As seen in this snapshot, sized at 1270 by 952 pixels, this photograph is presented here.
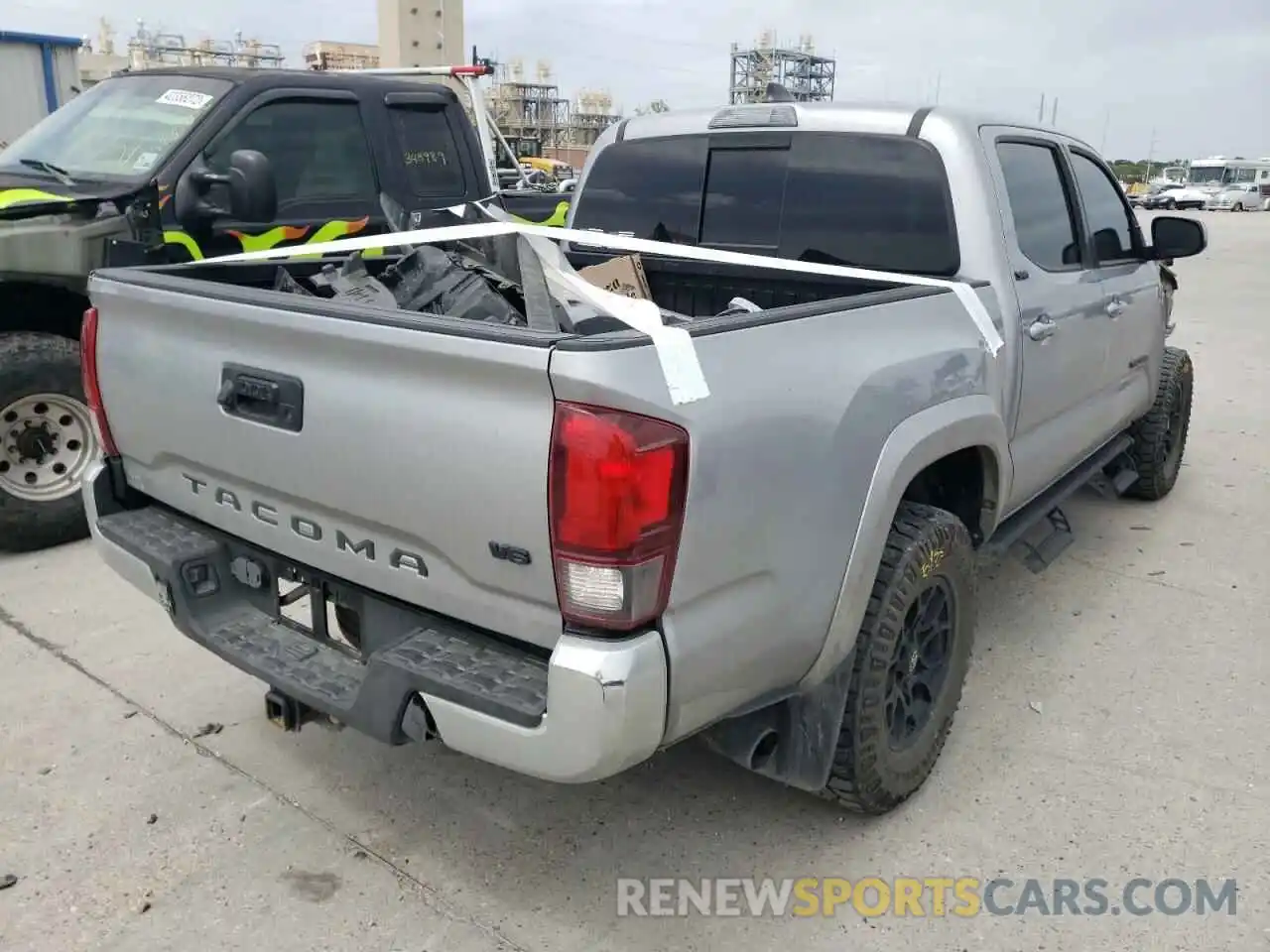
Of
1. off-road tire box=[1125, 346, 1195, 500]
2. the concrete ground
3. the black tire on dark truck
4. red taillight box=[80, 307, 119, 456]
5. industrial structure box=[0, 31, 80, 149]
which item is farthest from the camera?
industrial structure box=[0, 31, 80, 149]

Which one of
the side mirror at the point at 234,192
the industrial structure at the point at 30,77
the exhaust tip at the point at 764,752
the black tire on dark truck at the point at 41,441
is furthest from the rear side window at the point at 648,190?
the industrial structure at the point at 30,77

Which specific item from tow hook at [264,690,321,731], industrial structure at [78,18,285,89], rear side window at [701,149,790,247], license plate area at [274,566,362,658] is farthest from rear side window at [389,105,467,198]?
industrial structure at [78,18,285,89]

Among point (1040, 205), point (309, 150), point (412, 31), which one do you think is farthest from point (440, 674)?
point (412, 31)

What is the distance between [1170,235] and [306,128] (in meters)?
4.17

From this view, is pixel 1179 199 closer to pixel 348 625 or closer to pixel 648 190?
pixel 648 190

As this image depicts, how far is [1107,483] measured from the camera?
582cm

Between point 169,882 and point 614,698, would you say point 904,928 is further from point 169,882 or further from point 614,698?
point 169,882

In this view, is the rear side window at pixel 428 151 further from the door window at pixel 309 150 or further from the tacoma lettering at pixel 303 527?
the tacoma lettering at pixel 303 527

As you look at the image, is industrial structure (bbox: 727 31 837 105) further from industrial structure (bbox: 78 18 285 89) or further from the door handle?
the door handle

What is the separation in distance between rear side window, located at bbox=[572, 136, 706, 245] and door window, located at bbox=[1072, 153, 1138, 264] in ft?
5.18

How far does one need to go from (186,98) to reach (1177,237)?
184 inches

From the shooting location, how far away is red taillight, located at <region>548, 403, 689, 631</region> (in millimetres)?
2006

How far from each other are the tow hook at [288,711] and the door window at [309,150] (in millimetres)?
3265

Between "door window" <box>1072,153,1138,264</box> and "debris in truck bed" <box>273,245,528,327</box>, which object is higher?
"door window" <box>1072,153,1138,264</box>
